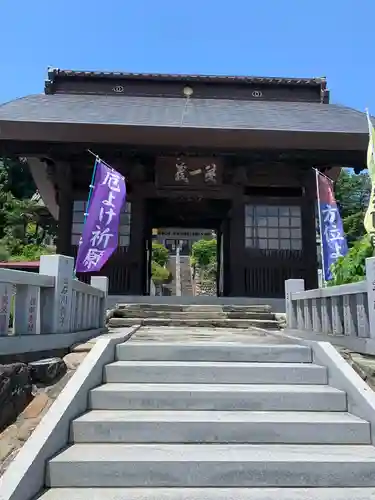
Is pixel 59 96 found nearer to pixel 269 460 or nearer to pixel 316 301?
pixel 316 301

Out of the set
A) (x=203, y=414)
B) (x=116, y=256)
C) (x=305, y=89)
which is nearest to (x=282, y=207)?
(x=116, y=256)

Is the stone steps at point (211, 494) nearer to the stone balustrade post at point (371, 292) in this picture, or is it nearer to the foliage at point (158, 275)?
the stone balustrade post at point (371, 292)

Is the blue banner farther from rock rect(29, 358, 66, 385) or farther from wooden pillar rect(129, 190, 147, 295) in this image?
rock rect(29, 358, 66, 385)

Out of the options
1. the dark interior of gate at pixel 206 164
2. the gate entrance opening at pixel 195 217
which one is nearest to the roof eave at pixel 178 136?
the dark interior of gate at pixel 206 164

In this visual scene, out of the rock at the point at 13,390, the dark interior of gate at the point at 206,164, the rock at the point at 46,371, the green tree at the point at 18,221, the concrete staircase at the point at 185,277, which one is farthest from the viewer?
the concrete staircase at the point at 185,277

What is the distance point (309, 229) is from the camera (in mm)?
10367

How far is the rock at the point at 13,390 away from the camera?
282 cm

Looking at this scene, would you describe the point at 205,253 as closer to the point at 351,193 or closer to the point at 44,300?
the point at 351,193

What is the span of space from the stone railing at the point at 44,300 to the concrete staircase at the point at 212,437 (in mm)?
707

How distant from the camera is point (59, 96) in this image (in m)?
12.6

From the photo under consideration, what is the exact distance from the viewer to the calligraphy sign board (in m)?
10.0

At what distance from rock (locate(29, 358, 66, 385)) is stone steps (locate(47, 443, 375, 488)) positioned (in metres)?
0.75

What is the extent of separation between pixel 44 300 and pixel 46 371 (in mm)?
775

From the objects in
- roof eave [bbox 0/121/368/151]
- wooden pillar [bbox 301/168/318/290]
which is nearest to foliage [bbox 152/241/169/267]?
wooden pillar [bbox 301/168/318/290]
